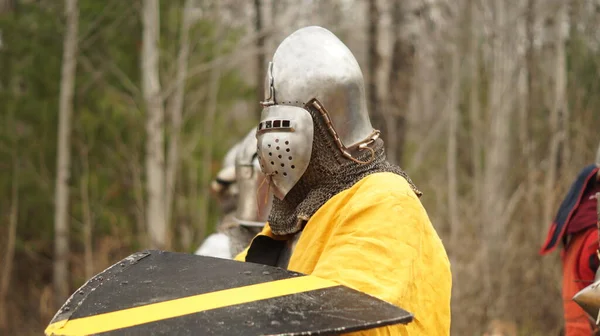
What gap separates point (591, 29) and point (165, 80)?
5.10 metres

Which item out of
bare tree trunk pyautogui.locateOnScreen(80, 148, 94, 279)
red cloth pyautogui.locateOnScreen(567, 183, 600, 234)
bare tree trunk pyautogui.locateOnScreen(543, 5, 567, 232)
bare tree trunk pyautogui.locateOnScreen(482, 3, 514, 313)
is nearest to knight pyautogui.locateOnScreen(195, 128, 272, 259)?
red cloth pyautogui.locateOnScreen(567, 183, 600, 234)

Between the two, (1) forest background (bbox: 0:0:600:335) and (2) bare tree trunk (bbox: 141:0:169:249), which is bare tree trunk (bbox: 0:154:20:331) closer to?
(1) forest background (bbox: 0:0:600:335)

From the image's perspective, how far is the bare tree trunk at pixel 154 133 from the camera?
9516mm

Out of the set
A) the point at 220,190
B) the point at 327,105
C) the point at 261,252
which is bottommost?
the point at 220,190

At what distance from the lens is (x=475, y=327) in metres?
8.06


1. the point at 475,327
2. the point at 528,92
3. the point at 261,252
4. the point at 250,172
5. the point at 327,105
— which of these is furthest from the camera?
the point at 528,92

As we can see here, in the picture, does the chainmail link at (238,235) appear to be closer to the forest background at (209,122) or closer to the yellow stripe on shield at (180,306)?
the yellow stripe on shield at (180,306)

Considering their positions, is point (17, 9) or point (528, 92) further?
point (17, 9)

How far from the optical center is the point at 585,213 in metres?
4.75

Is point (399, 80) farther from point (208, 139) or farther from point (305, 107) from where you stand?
point (305, 107)

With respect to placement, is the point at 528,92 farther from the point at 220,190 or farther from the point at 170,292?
the point at 170,292

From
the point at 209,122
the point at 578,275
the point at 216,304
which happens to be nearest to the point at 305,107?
the point at 216,304

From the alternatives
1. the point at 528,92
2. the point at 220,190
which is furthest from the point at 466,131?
the point at 220,190

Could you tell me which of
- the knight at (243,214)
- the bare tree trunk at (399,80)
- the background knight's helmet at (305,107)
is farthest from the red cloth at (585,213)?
the bare tree trunk at (399,80)
